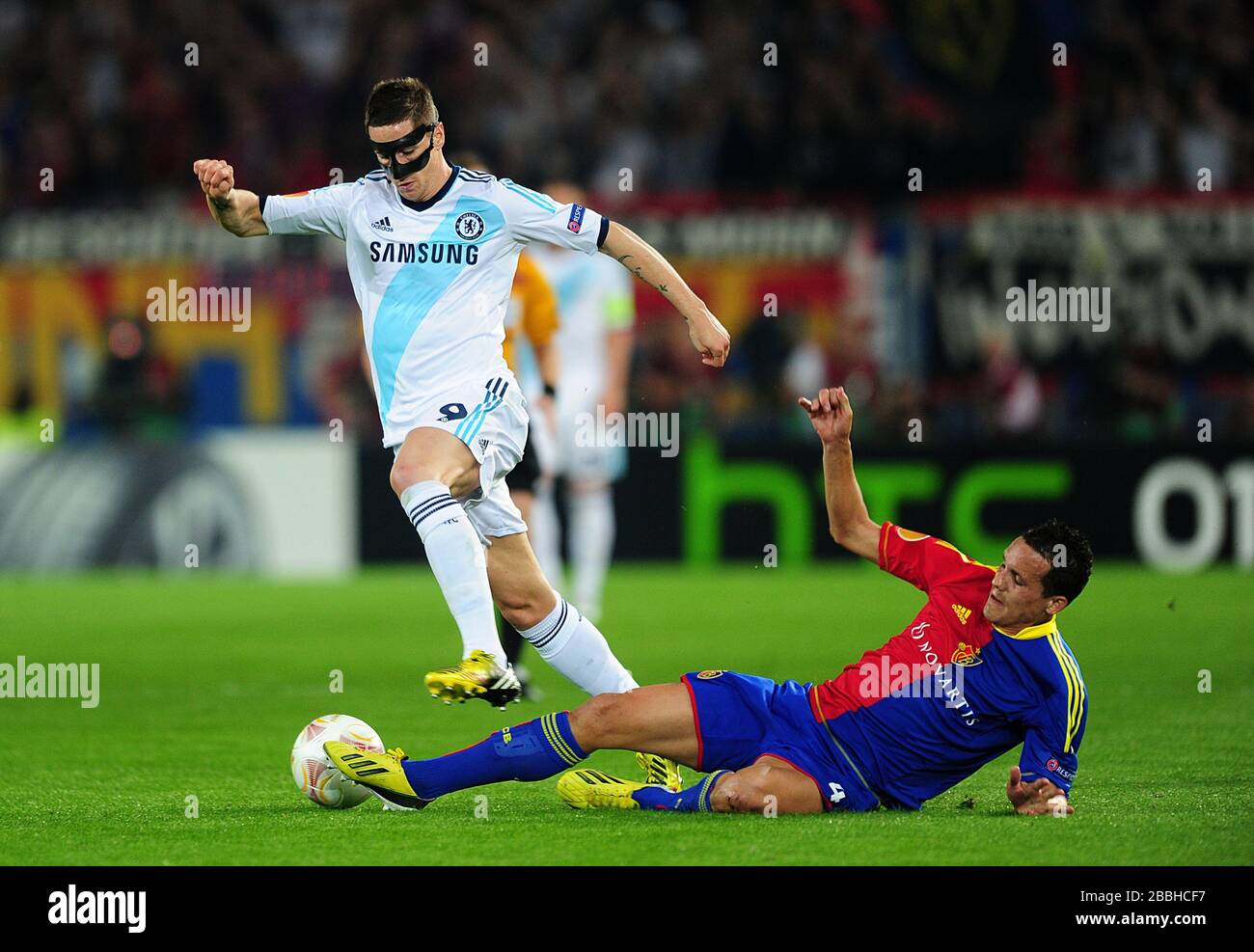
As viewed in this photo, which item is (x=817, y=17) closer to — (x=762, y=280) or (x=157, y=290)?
(x=762, y=280)

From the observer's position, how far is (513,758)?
563cm

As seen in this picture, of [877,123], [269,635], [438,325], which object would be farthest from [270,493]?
[438,325]

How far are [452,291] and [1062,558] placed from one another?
7.51ft

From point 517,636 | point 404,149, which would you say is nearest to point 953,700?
point 404,149

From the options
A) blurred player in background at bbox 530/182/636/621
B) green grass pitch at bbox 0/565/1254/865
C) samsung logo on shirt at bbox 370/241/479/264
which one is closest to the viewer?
green grass pitch at bbox 0/565/1254/865

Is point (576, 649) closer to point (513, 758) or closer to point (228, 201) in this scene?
point (513, 758)

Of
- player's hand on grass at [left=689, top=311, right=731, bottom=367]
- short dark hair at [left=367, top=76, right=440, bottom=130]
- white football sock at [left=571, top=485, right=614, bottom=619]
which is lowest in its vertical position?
white football sock at [left=571, top=485, right=614, bottom=619]

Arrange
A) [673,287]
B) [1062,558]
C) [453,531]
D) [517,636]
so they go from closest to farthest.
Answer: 1. [1062,558]
2. [453,531]
3. [673,287]
4. [517,636]

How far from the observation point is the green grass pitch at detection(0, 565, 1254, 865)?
5293 millimetres

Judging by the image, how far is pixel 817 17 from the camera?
63.6ft

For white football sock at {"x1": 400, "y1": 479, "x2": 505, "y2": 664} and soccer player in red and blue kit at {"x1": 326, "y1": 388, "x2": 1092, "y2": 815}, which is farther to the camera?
white football sock at {"x1": 400, "y1": 479, "x2": 505, "y2": 664}

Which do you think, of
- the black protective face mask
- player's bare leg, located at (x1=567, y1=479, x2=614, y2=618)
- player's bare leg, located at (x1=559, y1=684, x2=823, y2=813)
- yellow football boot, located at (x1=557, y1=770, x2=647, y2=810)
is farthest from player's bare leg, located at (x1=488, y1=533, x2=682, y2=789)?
player's bare leg, located at (x1=567, y1=479, x2=614, y2=618)

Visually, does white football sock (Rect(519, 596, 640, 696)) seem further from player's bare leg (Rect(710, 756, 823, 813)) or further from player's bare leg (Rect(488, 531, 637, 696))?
player's bare leg (Rect(710, 756, 823, 813))

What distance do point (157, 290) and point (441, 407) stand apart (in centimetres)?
1322
